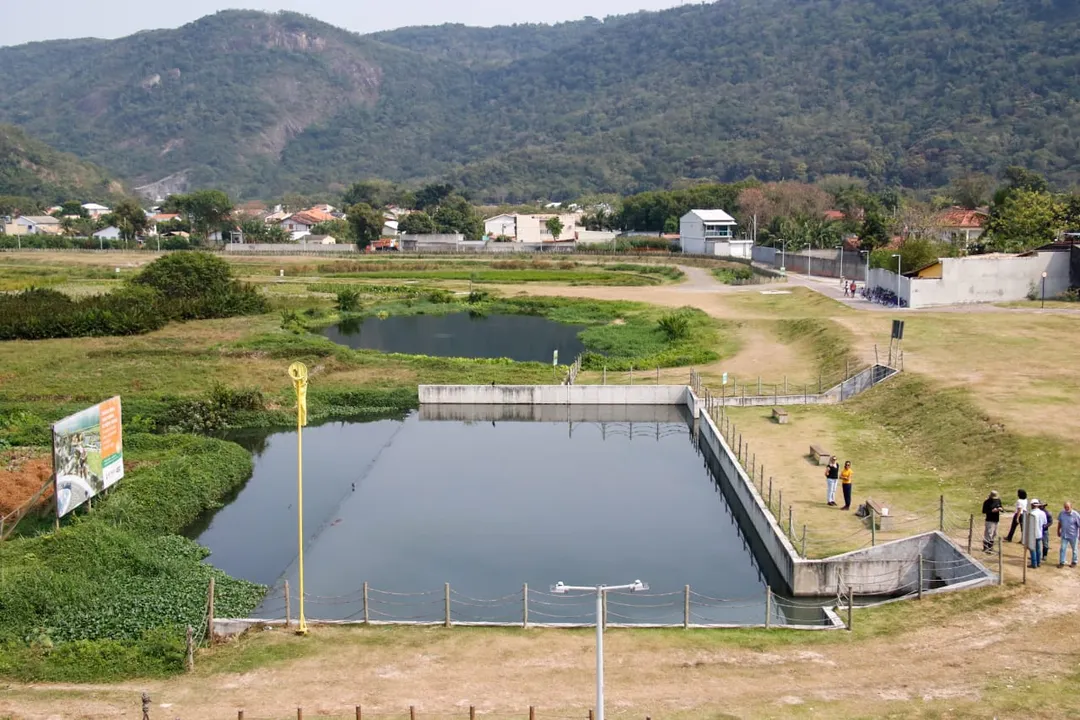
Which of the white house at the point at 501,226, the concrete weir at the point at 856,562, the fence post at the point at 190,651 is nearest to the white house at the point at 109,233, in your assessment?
the white house at the point at 501,226

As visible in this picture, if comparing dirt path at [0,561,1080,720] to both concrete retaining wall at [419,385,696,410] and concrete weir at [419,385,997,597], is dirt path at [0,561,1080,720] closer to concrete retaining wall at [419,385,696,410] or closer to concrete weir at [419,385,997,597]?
concrete weir at [419,385,997,597]

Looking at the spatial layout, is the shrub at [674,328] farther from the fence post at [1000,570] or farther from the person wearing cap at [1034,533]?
the fence post at [1000,570]

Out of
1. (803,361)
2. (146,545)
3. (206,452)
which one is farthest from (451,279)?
(146,545)

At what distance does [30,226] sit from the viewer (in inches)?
6545

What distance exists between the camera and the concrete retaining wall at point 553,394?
143ft

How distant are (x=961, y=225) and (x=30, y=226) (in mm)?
138839

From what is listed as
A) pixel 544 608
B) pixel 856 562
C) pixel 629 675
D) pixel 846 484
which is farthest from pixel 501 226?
pixel 629 675

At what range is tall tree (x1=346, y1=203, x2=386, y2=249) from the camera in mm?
136750

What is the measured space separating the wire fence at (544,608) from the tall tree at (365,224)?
382 ft

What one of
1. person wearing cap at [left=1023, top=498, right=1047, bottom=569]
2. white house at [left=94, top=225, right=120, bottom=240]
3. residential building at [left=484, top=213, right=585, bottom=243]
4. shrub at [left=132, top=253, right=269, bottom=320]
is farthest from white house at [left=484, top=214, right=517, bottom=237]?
person wearing cap at [left=1023, top=498, right=1047, bottom=569]

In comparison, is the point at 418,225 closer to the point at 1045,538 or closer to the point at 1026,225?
the point at 1026,225

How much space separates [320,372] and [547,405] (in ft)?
39.4

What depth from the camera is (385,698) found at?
55.1 ft

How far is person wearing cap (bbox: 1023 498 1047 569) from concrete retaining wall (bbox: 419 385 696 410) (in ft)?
73.9
